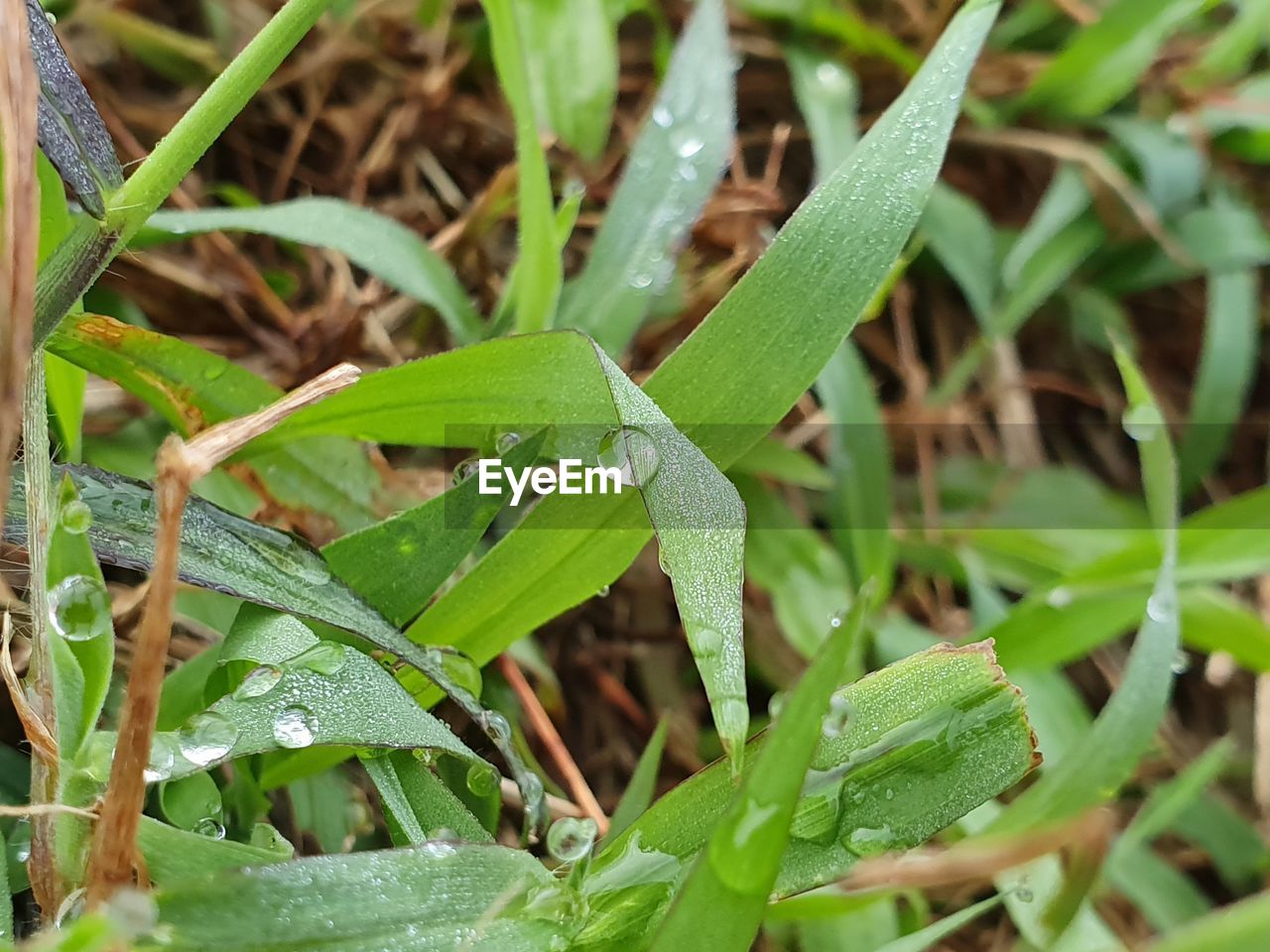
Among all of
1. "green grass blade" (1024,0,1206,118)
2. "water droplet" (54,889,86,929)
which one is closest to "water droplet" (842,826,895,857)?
"water droplet" (54,889,86,929)

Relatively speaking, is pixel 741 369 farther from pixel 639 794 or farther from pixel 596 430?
pixel 639 794

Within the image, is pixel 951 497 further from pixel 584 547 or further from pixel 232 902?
pixel 232 902

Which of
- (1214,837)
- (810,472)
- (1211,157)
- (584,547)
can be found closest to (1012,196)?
(1211,157)

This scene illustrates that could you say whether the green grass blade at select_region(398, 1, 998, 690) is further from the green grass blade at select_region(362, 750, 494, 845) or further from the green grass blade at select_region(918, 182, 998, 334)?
the green grass blade at select_region(918, 182, 998, 334)

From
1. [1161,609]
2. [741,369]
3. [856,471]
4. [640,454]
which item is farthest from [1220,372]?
[640,454]

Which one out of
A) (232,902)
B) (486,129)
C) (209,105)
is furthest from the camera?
(486,129)

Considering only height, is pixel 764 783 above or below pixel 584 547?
below
